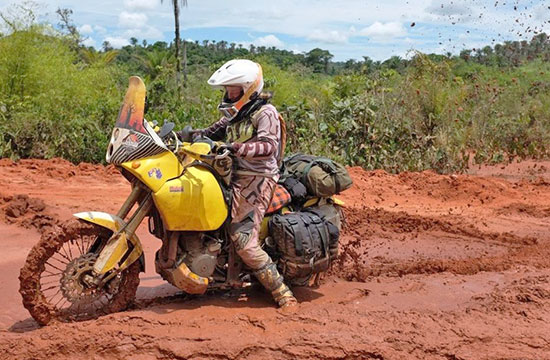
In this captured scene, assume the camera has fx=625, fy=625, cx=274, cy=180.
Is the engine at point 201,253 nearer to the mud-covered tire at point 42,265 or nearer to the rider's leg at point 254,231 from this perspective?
the rider's leg at point 254,231

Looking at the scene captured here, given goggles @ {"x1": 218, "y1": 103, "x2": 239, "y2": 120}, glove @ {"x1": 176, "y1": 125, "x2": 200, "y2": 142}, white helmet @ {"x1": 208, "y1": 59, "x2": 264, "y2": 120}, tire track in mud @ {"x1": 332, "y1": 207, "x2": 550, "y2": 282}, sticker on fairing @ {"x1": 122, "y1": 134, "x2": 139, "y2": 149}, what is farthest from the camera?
tire track in mud @ {"x1": 332, "y1": 207, "x2": 550, "y2": 282}

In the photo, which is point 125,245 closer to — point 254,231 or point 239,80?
point 254,231

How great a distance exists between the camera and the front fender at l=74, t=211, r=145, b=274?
14.9 feet

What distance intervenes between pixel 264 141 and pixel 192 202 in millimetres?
712

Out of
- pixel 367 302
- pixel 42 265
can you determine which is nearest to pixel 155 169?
pixel 42 265

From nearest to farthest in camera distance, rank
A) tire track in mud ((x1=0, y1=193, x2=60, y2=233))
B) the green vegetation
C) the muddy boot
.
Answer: the muddy boot < tire track in mud ((x1=0, y1=193, x2=60, y2=233)) < the green vegetation

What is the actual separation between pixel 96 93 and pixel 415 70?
8.33 m

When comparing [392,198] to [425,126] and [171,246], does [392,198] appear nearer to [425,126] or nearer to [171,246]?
[425,126]

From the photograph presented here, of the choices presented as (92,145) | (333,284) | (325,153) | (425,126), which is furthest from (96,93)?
(333,284)

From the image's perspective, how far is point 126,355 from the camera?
4.12m

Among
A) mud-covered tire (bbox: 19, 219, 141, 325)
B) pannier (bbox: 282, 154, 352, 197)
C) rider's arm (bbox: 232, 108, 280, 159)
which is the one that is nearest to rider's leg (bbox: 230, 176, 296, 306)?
rider's arm (bbox: 232, 108, 280, 159)

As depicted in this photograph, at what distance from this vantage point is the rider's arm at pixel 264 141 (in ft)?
15.2

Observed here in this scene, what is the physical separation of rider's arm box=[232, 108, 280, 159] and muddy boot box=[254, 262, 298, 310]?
0.94 meters

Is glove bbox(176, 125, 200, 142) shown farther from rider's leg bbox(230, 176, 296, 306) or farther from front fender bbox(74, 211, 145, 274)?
front fender bbox(74, 211, 145, 274)
